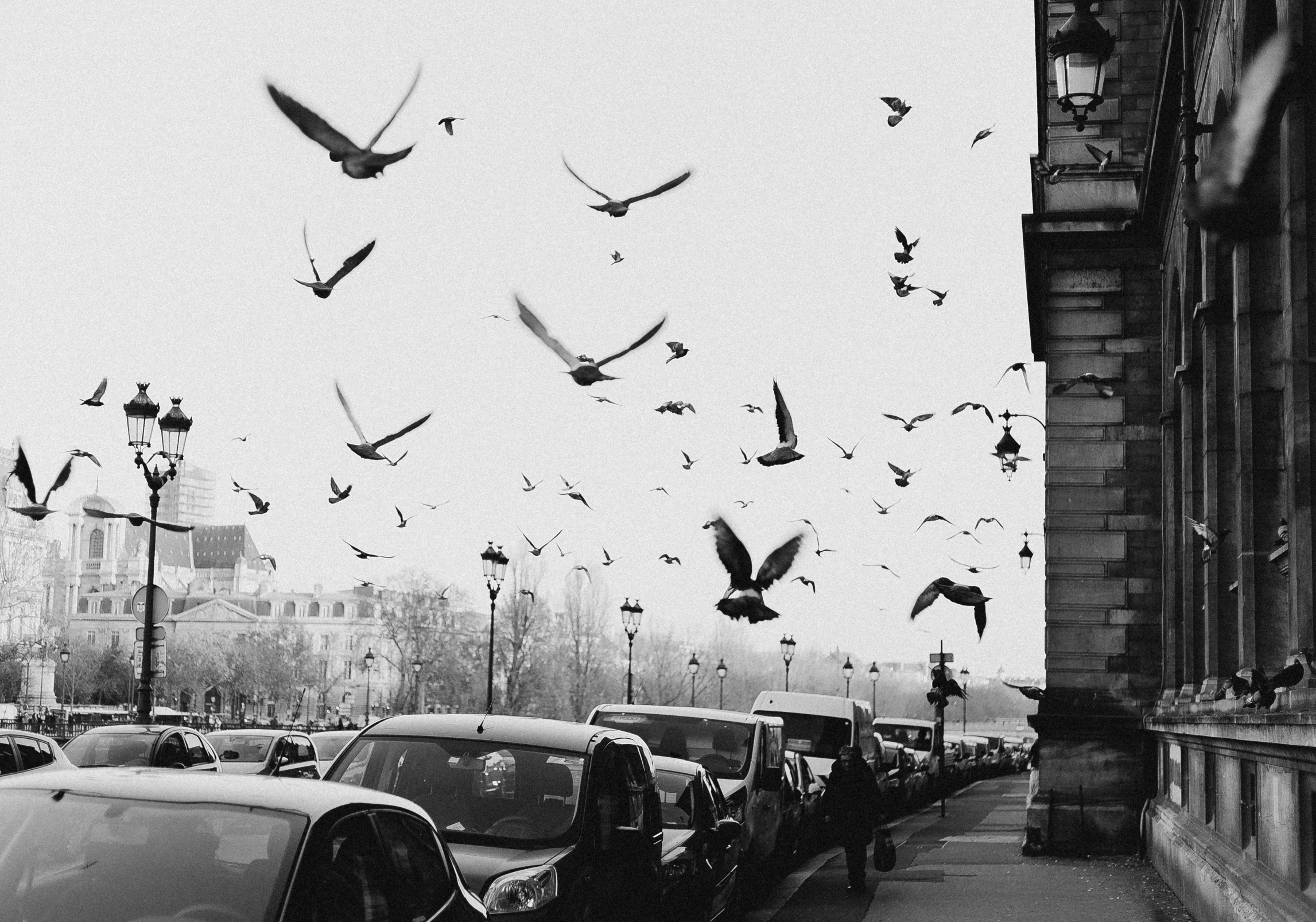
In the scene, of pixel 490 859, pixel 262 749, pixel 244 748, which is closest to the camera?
→ pixel 490 859

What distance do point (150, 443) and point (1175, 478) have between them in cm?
1414

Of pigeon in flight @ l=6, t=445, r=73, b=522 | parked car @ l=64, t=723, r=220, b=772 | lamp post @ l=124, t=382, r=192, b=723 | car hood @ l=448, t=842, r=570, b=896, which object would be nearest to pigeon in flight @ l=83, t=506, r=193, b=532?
pigeon in flight @ l=6, t=445, r=73, b=522

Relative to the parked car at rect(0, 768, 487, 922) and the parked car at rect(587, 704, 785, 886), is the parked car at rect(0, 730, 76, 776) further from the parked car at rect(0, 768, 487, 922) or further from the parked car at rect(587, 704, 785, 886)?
the parked car at rect(0, 768, 487, 922)

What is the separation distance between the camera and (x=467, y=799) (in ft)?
29.4

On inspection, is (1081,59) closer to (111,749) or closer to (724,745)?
(724,745)

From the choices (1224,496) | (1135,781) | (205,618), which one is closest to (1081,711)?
(1135,781)

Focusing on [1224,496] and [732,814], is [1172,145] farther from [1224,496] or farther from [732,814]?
[732,814]

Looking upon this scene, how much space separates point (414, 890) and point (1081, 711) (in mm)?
16307

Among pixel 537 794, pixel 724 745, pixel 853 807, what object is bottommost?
pixel 853 807

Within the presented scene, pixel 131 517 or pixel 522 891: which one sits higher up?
pixel 131 517

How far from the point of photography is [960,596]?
11727 mm

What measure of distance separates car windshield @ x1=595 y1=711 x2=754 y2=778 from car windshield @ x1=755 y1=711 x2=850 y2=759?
9378mm

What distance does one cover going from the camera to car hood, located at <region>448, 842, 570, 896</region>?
7746 millimetres

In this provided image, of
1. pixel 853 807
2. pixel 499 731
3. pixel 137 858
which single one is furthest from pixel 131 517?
pixel 853 807
